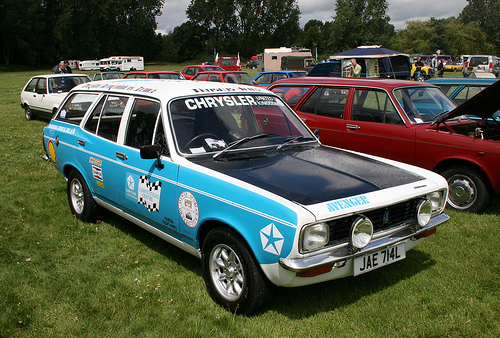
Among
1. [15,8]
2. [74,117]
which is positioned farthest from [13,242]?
[15,8]

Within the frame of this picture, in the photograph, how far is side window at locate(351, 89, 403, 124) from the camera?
632 cm

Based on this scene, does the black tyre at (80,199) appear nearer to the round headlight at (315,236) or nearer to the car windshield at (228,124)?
the car windshield at (228,124)

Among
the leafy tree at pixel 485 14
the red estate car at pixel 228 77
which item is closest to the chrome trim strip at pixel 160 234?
the red estate car at pixel 228 77

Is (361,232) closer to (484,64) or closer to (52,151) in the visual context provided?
(52,151)

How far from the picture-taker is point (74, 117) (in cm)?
548

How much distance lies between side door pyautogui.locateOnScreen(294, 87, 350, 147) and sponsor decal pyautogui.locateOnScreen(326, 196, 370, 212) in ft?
12.0

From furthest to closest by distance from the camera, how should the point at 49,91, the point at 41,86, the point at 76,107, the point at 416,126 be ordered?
the point at 41,86, the point at 49,91, the point at 416,126, the point at 76,107

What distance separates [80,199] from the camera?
18.0 ft

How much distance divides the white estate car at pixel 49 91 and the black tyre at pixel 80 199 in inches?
329

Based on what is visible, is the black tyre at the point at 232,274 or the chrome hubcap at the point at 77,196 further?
the chrome hubcap at the point at 77,196

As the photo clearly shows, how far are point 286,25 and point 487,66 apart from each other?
80774mm

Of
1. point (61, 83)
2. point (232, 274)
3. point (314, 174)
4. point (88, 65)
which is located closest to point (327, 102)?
point (314, 174)

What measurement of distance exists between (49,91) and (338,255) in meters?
13.1

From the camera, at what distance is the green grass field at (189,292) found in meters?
3.25
